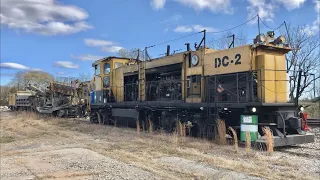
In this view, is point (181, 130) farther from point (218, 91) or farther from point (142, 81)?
point (142, 81)

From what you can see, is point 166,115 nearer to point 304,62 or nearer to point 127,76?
point 127,76

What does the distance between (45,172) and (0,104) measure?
7076 cm

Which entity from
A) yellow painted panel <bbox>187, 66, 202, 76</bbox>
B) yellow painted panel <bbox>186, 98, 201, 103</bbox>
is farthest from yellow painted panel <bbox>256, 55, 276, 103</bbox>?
yellow painted panel <bbox>186, 98, 201, 103</bbox>

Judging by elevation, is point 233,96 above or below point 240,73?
below

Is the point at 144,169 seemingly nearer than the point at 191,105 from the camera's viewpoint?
Yes

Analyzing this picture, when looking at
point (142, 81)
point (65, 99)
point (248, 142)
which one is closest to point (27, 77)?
point (65, 99)

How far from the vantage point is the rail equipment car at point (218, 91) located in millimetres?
10023

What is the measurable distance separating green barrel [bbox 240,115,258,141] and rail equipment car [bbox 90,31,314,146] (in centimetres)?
4

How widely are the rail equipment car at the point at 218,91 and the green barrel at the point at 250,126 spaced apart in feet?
0.14

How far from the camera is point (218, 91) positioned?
436 inches

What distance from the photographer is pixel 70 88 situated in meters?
26.4

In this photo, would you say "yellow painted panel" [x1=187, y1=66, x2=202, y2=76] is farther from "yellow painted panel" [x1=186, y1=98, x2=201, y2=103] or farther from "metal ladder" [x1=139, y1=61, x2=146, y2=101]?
"metal ladder" [x1=139, y1=61, x2=146, y2=101]

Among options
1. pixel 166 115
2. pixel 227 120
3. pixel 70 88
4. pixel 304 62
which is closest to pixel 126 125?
pixel 166 115

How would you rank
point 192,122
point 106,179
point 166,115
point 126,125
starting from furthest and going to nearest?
1. point 126,125
2. point 166,115
3. point 192,122
4. point 106,179
